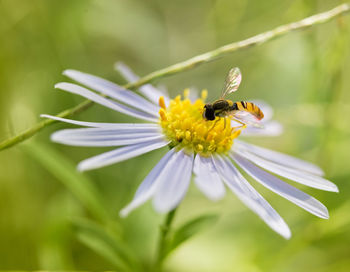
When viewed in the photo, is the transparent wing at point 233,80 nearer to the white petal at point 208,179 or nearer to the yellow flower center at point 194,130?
the yellow flower center at point 194,130

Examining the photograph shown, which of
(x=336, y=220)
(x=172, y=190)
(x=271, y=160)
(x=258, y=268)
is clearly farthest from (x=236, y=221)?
(x=172, y=190)

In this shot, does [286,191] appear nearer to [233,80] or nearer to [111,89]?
[233,80]

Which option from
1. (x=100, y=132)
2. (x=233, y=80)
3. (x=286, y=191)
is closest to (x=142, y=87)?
(x=233, y=80)

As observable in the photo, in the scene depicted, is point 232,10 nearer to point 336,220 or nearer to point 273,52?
point 273,52

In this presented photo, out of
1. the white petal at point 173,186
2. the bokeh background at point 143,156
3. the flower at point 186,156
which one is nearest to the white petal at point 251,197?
the flower at point 186,156

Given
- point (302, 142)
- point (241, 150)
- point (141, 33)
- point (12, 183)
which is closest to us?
point (241, 150)
